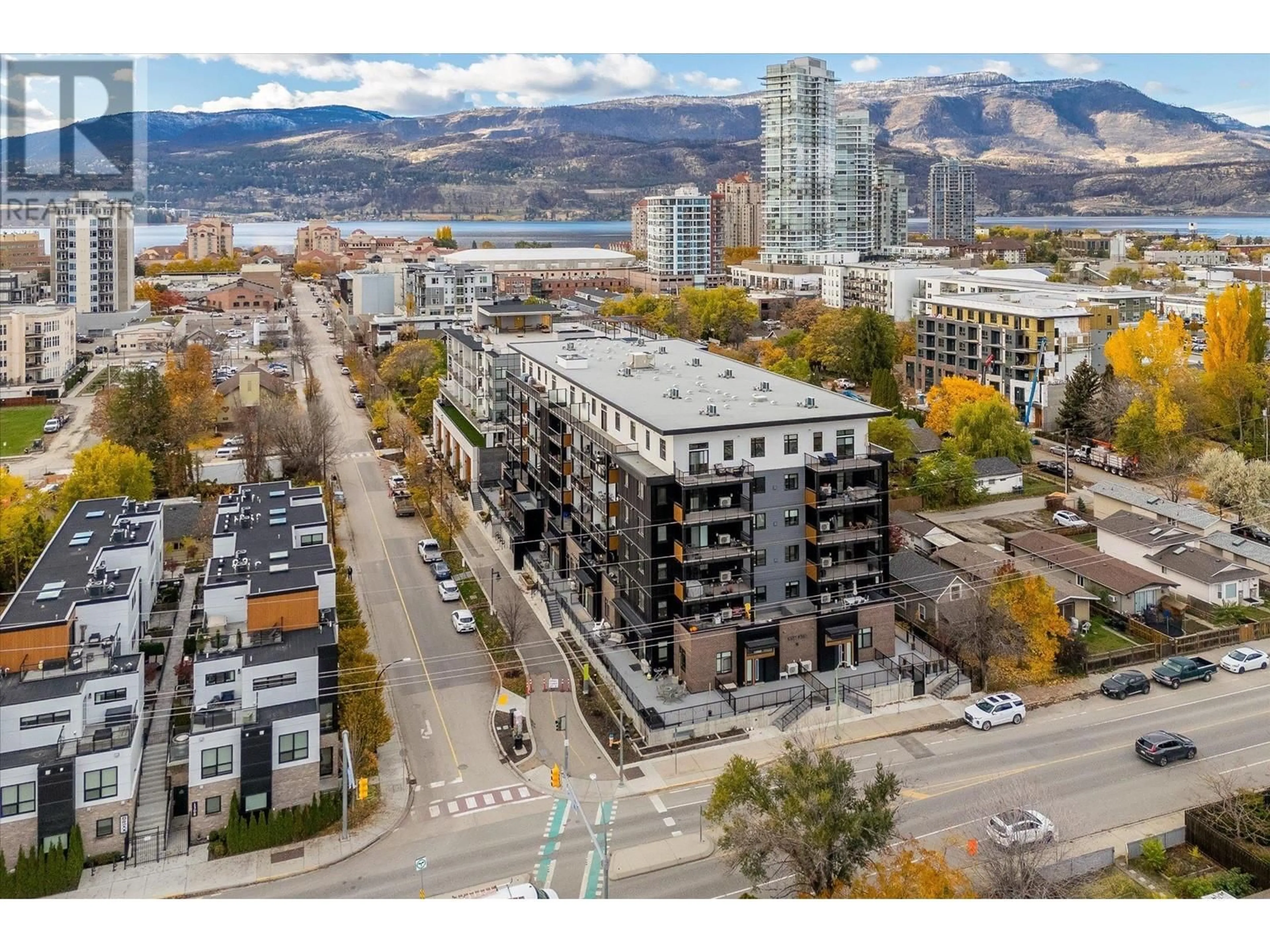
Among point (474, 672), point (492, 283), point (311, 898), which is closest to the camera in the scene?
point (311, 898)

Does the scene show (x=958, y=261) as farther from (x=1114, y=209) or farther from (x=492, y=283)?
(x=1114, y=209)

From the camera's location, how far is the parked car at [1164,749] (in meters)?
13.2

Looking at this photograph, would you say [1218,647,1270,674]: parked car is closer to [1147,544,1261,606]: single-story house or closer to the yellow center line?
[1147,544,1261,606]: single-story house

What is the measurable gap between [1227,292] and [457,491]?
89.0 ft

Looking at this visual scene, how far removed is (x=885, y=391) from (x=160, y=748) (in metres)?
A: 25.1

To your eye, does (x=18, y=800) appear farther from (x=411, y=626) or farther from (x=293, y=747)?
(x=411, y=626)

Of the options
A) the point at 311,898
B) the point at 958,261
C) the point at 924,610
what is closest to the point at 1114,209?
the point at 958,261

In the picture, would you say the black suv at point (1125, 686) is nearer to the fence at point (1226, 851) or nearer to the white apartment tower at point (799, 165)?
the fence at point (1226, 851)

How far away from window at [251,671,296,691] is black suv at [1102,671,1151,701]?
1301 centimetres

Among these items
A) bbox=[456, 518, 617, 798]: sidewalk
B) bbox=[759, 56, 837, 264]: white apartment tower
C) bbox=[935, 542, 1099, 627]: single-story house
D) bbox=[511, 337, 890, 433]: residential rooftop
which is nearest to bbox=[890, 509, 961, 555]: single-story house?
bbox=[935, 542, 1099, 627]: single-story house

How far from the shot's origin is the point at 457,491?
91.9ft

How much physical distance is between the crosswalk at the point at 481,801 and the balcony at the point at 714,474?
17.9 feet

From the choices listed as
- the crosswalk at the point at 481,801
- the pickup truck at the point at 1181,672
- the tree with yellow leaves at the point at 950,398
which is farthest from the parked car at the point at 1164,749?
the tree with yellow leaves at the point at 950,398

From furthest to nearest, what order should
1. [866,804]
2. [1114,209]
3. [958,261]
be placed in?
[1114,209], [958,261], [866,804]
